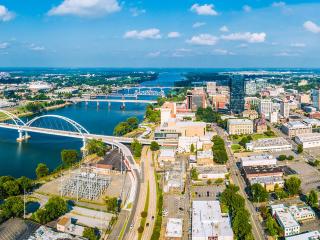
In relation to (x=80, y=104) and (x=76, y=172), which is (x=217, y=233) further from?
(x=80, y=104)

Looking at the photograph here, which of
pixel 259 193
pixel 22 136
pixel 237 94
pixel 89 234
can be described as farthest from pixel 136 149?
pixel 237 94

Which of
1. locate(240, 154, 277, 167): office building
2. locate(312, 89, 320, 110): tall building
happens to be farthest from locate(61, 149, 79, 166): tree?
locate(312, 89, 320, 110): tall building

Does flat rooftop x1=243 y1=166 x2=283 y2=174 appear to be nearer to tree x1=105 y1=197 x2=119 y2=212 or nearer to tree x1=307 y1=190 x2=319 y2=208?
tree x1=307 y1=190 x2=319 y2=208

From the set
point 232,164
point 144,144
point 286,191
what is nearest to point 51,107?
point 144,144

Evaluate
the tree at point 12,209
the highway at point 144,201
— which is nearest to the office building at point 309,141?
the highway at point 144,201

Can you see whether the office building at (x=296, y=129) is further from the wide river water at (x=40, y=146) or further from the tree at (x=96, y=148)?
the wide river water at (x=40, y=146)
